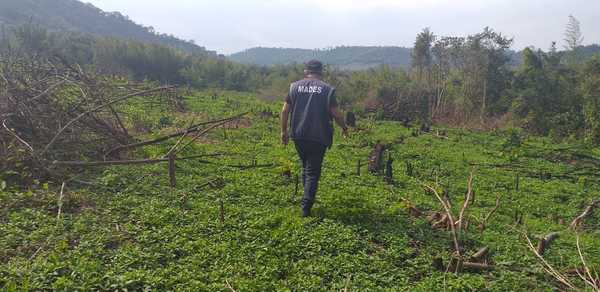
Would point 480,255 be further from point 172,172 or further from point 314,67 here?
point 172,172

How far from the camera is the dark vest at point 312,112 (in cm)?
548

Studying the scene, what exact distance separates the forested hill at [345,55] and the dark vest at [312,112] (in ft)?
290

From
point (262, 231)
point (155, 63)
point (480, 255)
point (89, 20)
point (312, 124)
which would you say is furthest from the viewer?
point (89, 20)

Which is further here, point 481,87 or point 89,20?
point 89,20

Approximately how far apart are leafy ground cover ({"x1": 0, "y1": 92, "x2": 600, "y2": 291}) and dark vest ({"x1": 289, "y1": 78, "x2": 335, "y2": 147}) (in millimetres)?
970

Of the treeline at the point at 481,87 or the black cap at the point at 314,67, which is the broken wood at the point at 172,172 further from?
the treeline at the point at 481,87

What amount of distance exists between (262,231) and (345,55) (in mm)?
142456

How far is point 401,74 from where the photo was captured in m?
27.2

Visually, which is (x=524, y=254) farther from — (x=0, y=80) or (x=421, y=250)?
(x=0, y=80)

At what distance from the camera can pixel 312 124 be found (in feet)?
18.0

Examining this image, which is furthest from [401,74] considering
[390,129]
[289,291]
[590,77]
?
[289,291]

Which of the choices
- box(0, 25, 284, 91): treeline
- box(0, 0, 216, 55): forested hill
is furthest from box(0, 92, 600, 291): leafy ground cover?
box(0, 0, 216, 55): forested hill

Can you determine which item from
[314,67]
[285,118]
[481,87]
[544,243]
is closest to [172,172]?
[285,118]

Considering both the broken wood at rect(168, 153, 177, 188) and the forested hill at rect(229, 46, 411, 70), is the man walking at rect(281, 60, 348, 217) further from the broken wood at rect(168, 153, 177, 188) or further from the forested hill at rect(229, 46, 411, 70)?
the forested hill at rect(229, 46, 411, 70)
